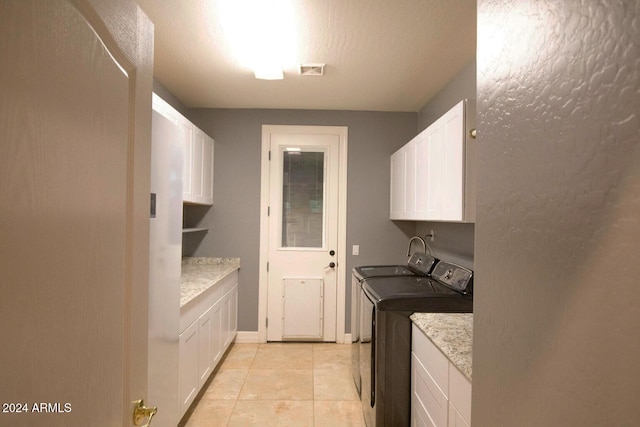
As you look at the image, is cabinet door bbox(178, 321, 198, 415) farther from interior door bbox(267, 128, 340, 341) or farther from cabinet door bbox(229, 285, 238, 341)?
interior door bbox(267, 128, 340, 341)

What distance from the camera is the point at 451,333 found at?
1.46m

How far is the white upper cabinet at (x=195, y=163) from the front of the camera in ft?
8.95

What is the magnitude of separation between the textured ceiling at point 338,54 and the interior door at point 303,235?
1.56 ft

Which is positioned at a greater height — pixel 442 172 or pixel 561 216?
pixel 442 172

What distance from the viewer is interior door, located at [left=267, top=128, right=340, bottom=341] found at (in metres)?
3.55

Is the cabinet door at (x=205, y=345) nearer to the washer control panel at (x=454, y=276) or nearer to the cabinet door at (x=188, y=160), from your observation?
the cabinet door at (x=188, y=160)

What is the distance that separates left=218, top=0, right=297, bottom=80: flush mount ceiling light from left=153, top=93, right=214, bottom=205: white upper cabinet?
2.27 ft

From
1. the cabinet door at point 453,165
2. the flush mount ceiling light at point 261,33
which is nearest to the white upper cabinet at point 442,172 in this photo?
the cabinet door at point 453,165

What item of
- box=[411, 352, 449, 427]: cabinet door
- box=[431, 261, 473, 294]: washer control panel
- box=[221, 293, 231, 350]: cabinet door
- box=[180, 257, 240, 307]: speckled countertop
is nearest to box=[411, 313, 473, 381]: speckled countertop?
box=[411, 352, 449, 427]: cabinet door

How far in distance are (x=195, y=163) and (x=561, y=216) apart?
9.75 feet

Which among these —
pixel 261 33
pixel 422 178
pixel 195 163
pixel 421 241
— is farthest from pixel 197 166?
pixel 421 241

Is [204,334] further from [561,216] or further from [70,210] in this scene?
[561,216]

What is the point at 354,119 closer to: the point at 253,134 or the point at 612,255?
the point at 253,134

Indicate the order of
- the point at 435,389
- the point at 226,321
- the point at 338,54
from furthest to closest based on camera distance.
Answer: the point at 226,321 → the point at 338,54 → the point at 435,389
